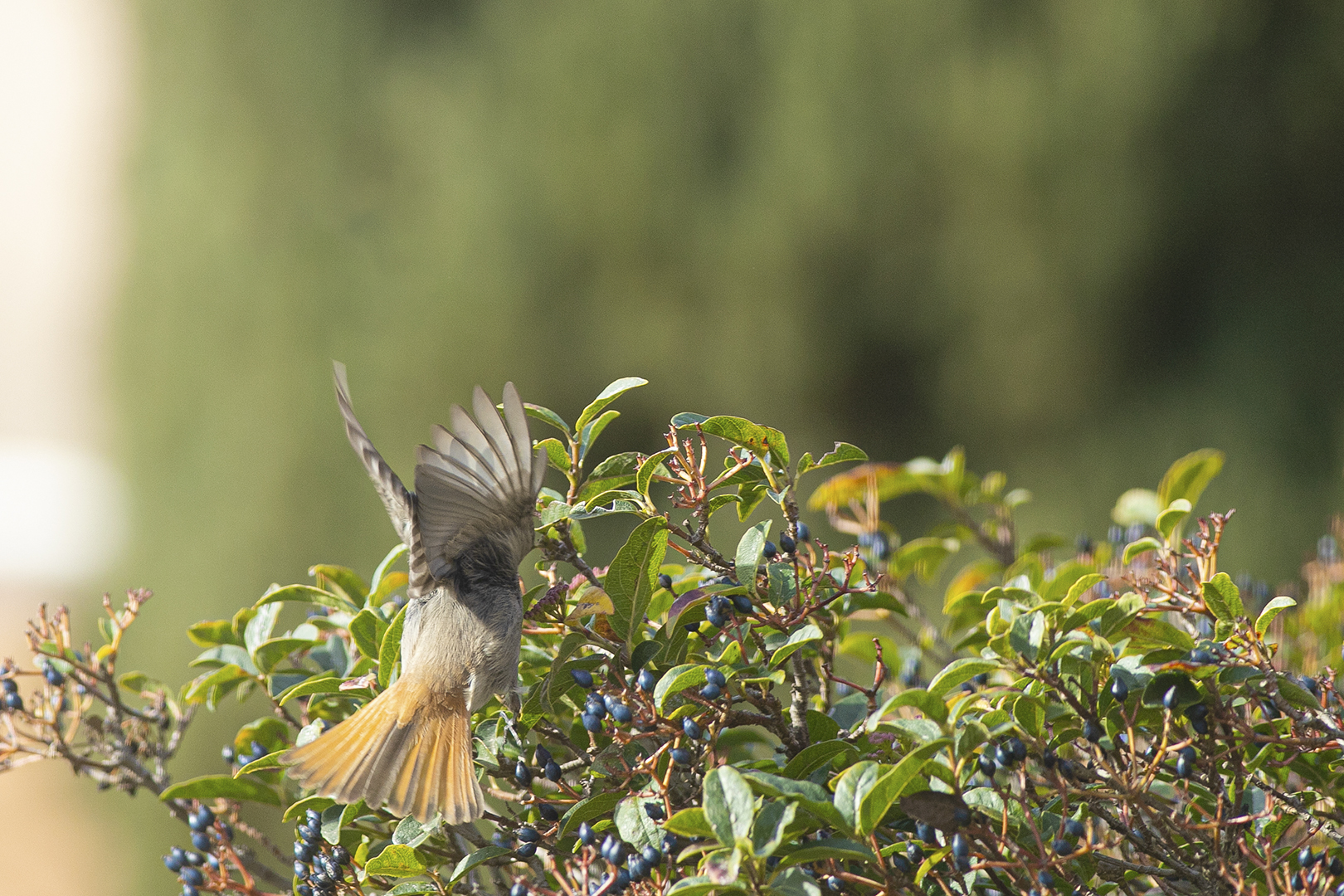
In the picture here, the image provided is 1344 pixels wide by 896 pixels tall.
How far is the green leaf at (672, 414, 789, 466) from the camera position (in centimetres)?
93

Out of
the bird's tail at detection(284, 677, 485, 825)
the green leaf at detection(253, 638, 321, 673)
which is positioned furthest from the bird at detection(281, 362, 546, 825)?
the green leaf at detection(253, 638, 321, 673)

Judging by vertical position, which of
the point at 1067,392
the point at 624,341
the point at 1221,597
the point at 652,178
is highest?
the point at 652,178

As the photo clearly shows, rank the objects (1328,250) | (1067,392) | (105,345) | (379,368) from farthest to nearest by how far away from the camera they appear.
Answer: (105,345) < (379,368) < (1067,392) < (1328,250)

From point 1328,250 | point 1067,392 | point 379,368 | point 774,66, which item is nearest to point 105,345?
point 379,368

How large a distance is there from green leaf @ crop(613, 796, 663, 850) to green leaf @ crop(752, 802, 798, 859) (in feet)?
0.38

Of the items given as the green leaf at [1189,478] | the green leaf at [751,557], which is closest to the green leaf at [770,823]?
the green leaf at [751,557]

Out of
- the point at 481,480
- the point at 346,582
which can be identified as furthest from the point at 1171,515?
the point at 346,582

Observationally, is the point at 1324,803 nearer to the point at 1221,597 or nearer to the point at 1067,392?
the point at 1221,597

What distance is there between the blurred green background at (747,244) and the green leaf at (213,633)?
Answer: 2.12m

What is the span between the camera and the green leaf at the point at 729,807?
2.36ft

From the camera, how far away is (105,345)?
4.95 meters

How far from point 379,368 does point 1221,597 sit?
3.36 m

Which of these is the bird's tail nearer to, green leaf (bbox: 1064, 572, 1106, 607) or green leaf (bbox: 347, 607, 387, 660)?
green leaf (bbox: 347, 607, 387, 660)

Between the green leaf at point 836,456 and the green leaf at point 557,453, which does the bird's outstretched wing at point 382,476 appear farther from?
the green leaf at point 836,456
